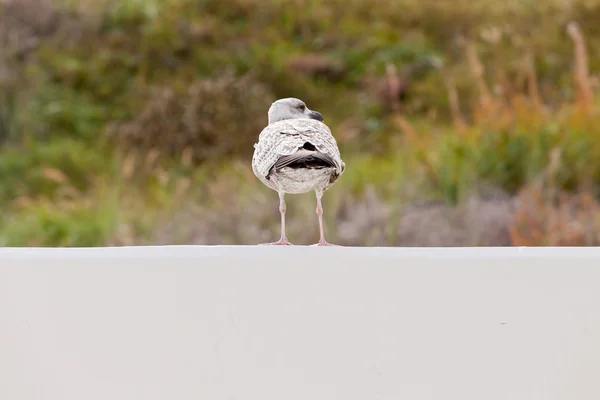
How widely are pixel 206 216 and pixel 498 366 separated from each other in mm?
2750

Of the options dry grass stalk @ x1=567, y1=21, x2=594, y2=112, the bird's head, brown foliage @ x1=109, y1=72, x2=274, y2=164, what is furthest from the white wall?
brown foliage @ x1=109, y1=72, x2=274, y2=164

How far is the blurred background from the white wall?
196cm

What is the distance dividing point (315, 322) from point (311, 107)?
5384 mm

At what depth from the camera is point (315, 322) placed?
86.7 inches

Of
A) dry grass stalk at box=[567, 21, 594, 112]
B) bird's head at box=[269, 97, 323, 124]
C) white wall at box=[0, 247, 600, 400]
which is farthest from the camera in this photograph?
dry grass stalk at box=[567, 21, 594, 112]

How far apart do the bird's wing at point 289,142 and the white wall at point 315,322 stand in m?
0.23

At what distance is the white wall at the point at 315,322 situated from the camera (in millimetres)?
2176

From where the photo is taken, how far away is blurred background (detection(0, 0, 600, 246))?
4.62m

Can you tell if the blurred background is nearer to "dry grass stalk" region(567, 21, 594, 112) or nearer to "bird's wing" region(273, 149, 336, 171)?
"dry grass stalk" region(567, 21, 594, 112)

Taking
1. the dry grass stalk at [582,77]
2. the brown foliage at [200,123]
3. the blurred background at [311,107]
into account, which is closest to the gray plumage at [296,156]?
the blurred background at [311,107]

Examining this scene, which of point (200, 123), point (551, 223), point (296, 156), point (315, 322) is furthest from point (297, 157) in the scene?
point (200, 123)

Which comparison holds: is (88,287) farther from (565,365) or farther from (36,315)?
(565,365)

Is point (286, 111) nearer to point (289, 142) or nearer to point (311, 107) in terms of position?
point (289, 142)

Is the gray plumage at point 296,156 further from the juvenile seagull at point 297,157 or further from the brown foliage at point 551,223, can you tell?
the brown foliage at point 551,223
